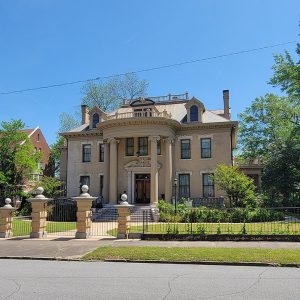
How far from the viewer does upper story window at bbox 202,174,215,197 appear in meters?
34.8

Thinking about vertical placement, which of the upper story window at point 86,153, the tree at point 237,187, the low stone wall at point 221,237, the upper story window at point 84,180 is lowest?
Answer: the low stone wall at point 221,237

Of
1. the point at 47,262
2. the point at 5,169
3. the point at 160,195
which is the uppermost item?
the point at 5,169

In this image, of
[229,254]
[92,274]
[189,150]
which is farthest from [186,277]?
[189,150]

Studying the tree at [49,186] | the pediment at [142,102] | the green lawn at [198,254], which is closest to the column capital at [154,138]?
the pediment at [142,102]

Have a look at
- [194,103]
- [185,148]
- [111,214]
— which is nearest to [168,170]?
[185,148]

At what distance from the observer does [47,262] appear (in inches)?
507

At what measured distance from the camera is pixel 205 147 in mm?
35500

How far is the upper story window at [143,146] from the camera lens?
36.0 meters

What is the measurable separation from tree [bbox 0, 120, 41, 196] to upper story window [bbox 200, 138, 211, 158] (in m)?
17.9

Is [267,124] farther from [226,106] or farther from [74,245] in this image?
[74,245]

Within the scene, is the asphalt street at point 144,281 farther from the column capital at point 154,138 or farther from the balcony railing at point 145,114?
→ the balcony railing at point 145,114

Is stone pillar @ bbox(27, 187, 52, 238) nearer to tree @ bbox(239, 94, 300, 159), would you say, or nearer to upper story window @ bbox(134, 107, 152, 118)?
upper story window @ bbox(134, 107, 152, 118)

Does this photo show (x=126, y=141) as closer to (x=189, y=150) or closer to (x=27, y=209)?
→ (x=189, y=150)

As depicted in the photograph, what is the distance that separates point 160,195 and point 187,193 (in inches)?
98.5
